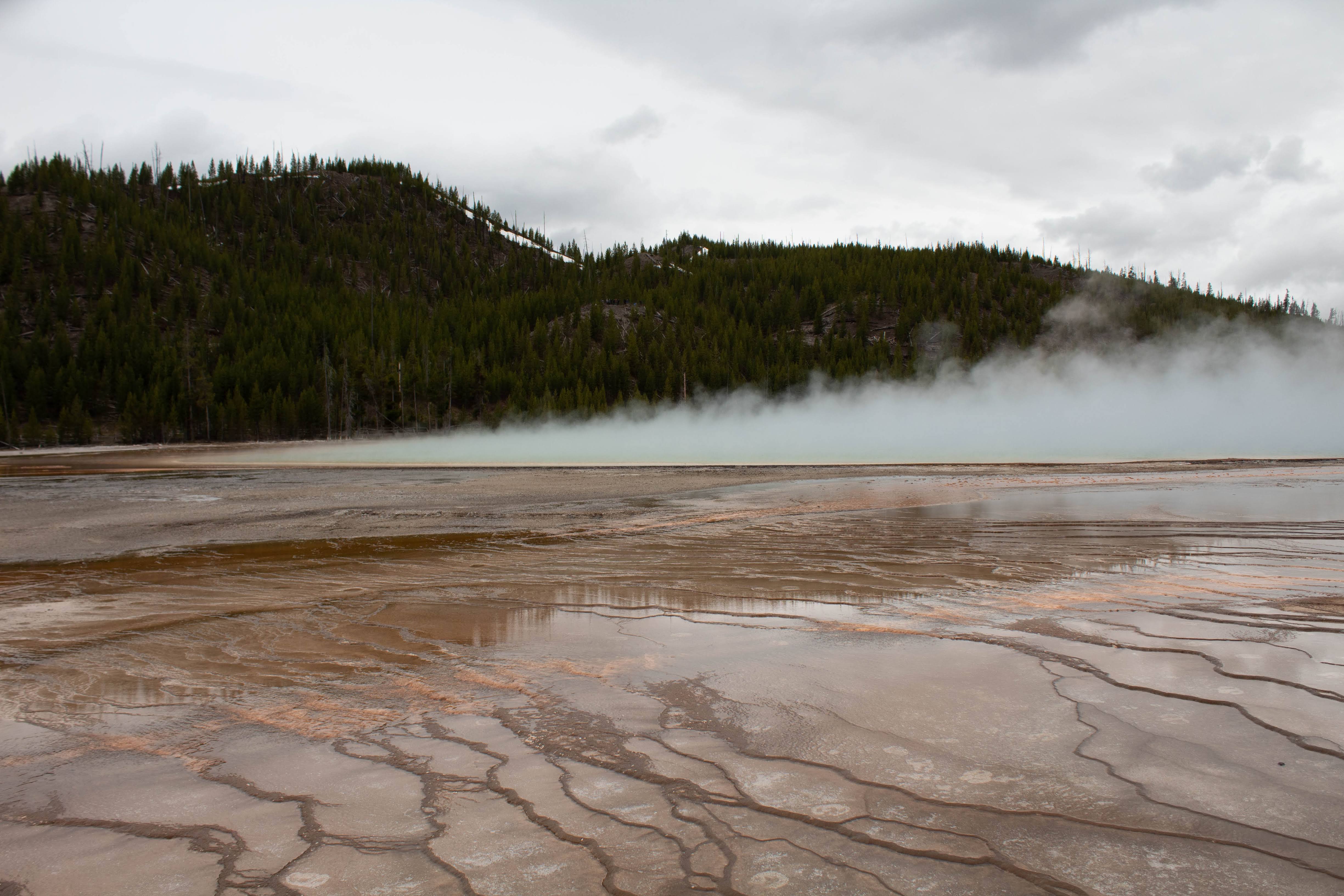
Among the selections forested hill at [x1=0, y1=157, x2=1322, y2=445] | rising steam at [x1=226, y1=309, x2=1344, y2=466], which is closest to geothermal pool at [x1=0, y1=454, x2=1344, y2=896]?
rising steam at [x1=226, y1=309, x2=1344, y2=466]

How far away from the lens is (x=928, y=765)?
3697 mm

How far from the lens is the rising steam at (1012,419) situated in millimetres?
45688

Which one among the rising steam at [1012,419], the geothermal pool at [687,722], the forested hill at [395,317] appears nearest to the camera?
the geothermal pool at [687,722]

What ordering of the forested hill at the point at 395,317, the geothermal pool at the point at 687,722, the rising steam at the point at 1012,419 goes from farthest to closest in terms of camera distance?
the forested hill at the point at 395,317 < the rising steam at the point at 1012,419 < the geothermal pool at the point at 687,722

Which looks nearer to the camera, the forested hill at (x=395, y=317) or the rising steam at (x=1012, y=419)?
the rising steam at (x=1012, y=419)

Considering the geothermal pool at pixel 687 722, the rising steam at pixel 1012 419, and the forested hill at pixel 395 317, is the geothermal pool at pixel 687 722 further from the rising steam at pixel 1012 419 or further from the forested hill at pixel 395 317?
the forested hill at pixel 395 317

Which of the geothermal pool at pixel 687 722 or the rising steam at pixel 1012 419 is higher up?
the rising steam at pixel 1012 419

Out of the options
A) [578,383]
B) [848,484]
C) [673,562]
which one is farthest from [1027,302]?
[673,562]

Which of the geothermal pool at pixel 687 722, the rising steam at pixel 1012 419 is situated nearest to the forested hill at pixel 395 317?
the rising steam at pixel 1012 419

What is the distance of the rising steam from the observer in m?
45.7

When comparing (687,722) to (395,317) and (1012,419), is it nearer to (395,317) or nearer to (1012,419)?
(1012,419)

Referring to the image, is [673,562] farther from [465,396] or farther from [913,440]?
[465,396]

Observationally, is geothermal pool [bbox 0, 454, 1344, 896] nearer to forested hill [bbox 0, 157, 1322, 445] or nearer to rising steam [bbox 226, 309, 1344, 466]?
rising steam [bbox 226, 309, 1344, 466]

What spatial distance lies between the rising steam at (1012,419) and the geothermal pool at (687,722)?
29.9m
